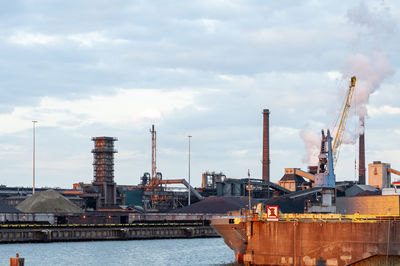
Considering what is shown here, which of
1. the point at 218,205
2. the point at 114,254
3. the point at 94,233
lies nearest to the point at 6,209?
the point at 94,233

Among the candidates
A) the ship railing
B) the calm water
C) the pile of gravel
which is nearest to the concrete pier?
the calm water

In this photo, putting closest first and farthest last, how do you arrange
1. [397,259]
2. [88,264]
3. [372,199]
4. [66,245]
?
[397,259] < [88,264] < [66,245] < [372,199]

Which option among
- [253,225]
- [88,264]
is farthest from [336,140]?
[253,225]

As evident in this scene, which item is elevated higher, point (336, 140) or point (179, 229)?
point (336, 140)

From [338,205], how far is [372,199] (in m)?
14.6

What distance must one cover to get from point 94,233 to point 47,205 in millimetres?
41975

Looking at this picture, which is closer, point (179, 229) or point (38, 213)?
point (179, 229)

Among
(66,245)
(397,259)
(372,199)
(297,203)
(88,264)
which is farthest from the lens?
(297,203)

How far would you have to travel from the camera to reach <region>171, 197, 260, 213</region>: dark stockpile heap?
18950cm

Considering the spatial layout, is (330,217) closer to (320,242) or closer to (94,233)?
(320,242)

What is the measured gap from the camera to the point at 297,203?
184m

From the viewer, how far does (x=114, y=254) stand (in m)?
102

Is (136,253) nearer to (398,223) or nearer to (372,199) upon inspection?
(398,223)

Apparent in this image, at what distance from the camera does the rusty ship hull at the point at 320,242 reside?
204 feet
